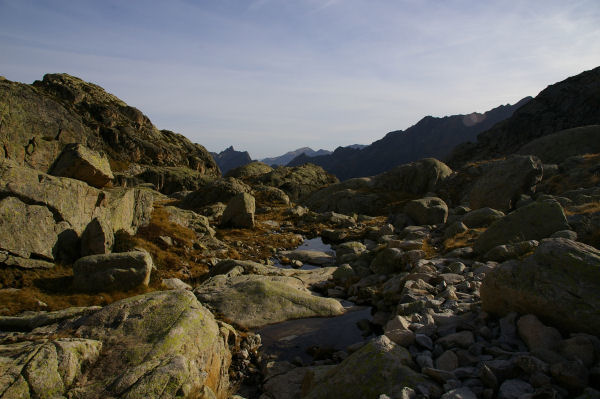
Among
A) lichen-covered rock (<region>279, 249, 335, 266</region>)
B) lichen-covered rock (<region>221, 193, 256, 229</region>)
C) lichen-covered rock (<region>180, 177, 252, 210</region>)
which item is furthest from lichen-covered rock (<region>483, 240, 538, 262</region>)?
lichen-covered rock (<region>180, 177, 252, 210</region>)

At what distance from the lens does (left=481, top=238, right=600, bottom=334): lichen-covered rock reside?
766 centimetres

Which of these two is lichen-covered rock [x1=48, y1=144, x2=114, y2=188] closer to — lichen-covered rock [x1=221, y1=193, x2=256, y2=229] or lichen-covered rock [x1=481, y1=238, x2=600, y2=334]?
lichen-covered rock [x1=221, y1=193, x2=256, y2=229]

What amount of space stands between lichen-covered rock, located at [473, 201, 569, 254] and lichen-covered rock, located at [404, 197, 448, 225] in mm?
14672

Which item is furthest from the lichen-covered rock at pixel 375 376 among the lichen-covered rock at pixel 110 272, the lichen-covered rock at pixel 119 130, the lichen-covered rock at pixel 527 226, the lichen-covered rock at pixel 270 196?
the lichen-covered rock at pixel 119 130

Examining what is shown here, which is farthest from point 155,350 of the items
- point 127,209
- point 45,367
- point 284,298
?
point 127,209

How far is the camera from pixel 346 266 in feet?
71.7

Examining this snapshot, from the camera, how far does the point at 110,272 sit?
50.5ft

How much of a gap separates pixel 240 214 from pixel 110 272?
2112 cm

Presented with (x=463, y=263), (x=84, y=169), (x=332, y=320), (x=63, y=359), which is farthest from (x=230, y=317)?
(x=84, y=169)

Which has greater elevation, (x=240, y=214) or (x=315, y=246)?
(x=240, y=214)

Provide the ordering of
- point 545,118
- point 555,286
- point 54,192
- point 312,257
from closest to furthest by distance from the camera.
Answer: point 555,286 → point 54,192 → point 312,257 → point 545,118

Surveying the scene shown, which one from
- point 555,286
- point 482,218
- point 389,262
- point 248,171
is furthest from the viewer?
point 248,171

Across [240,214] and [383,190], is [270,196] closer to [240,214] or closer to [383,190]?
[383,190]

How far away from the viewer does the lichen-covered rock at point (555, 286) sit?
7660mm
